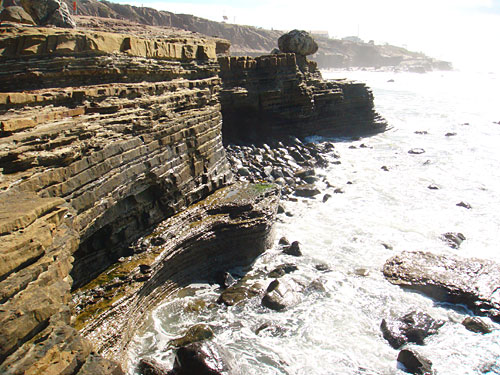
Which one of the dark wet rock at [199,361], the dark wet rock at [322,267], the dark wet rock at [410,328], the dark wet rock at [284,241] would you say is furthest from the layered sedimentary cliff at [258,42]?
the dark wet rock at [410,328]

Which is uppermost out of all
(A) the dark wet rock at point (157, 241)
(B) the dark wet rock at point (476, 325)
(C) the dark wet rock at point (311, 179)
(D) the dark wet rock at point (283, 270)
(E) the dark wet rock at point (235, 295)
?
(A) the dark wet rock at point (157, 241)

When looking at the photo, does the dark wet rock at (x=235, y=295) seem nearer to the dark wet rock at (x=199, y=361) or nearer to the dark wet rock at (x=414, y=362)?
the dark wet rock at (x=199, y=361)

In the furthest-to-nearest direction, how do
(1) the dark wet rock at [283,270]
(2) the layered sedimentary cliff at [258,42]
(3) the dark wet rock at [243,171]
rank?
(2) the layered sedimentary cliff at [258,42], (3) the dark wet rock at [243,171], (1) the dark wet rock at [283,270]

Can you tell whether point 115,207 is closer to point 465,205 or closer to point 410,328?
point 410,328

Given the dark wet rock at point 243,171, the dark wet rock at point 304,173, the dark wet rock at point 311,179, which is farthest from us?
the dark wet rock at point 304,173

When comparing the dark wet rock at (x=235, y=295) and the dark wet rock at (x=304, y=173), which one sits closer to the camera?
the dark wet rock at (x=235, y=295)

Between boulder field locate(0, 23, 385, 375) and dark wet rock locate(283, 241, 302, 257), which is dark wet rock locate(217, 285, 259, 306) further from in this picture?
dark wet rock locate(283, 241, 302, 257)

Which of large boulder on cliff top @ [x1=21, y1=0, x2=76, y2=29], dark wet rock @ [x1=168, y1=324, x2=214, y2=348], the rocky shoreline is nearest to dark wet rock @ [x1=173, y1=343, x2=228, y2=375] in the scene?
the rocky shoreline

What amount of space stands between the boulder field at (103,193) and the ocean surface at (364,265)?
103 centimetres

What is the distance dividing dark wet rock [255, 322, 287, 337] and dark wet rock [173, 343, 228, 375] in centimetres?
146

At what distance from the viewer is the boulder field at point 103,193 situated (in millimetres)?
4043

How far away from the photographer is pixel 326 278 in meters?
9.93

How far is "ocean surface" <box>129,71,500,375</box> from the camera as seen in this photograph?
291 inches

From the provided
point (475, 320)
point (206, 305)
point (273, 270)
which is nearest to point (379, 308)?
point (475, 320)
